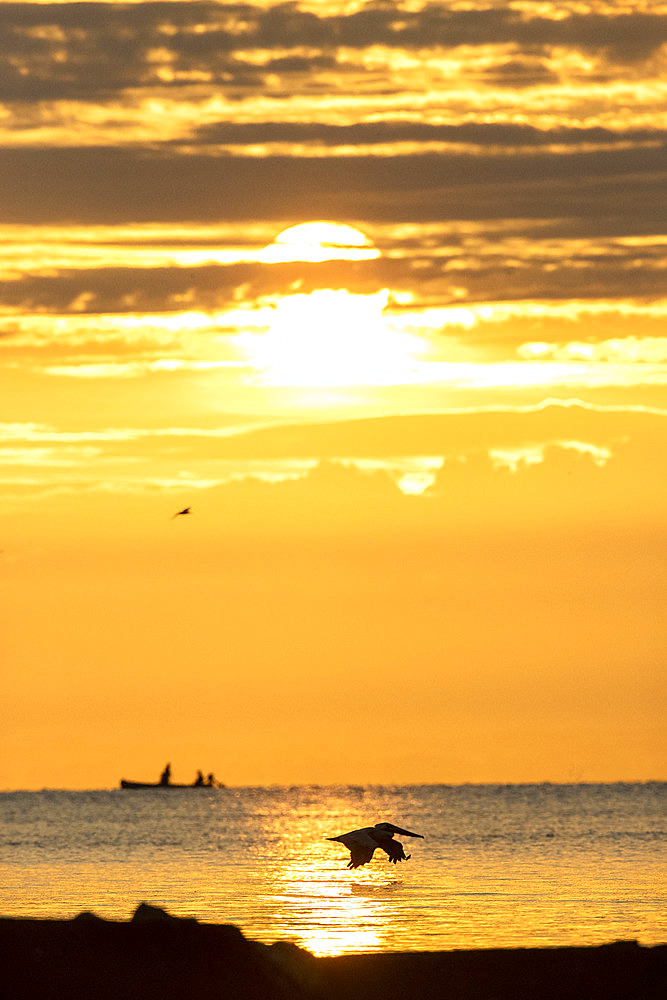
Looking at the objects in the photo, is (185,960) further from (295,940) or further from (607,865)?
(607,865)

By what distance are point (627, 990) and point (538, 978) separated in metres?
2.01

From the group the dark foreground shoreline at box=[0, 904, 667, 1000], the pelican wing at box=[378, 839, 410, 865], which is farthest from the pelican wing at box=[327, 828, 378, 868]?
the dark foreground shoreline at box=[0, 904, 667, 1000]

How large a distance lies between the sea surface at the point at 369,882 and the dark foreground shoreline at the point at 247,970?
6.59 meters

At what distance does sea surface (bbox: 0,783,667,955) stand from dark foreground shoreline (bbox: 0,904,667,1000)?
6.59 meters

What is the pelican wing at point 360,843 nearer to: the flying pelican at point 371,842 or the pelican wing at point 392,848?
the flying pelican at point 371,842

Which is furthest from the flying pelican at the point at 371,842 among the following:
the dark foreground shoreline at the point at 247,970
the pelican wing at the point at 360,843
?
the dark foreground shoreline at the point at 247,970

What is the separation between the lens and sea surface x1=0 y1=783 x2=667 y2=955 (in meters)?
48.8

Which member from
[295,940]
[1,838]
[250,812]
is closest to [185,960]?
[295,940]

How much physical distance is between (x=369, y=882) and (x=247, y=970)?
107ft

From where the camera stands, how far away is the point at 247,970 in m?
34.9

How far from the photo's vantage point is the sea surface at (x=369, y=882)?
160 feet

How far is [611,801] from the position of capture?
185375 mm

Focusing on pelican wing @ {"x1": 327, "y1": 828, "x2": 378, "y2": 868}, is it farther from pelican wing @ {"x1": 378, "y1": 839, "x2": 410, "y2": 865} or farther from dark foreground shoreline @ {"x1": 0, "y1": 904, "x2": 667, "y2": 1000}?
dark foreground shoreline @ {"x1": 0, "y1": 904, "x2": 667, "y2": 1000}

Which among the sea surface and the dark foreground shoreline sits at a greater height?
the sea surface
